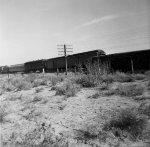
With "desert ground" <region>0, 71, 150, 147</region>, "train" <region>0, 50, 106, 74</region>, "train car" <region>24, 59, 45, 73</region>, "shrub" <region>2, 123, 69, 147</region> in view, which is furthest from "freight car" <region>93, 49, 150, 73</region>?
"train car" <region>24, 59, 45, 73</region>

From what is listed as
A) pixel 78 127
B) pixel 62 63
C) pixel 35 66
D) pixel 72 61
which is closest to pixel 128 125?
pixel 78 127

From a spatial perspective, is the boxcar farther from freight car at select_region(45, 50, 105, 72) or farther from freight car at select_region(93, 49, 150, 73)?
freight car at select_region(93, 49, 150, 73)

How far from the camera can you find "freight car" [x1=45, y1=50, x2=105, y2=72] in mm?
23653

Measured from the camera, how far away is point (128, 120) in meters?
4.19

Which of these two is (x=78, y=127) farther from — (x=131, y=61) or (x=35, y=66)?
(x=35, y=66)

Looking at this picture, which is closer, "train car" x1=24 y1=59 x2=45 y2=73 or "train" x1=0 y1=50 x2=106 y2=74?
"train" x1=0 y1=50 x2=106 y2=74

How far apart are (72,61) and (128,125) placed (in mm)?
23489

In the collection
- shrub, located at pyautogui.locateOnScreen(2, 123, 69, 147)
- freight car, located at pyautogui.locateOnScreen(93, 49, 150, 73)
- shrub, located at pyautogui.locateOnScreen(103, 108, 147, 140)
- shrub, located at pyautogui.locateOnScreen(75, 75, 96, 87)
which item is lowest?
shrub, located at pyautogui.locateOnScreen(2, 123, 69, 147)

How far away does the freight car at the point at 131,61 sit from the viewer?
16.3 metres

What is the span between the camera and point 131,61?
52.4ft

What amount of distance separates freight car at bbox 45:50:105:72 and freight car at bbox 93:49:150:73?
14.0ft

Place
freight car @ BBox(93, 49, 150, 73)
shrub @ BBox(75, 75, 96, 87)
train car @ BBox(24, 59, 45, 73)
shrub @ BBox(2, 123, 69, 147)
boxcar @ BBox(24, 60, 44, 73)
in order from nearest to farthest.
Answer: shrub @ BBox(2, 123, 69, 147)
shrub @ BBox(75, 75, 96, 87)
freight car @ BBox(93, 49, 150, 73)
train car @ BBox(24, 59, 45, 73)
boxcar @ BBox(24, 60, 44, 73)

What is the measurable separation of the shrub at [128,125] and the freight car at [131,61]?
11.6m

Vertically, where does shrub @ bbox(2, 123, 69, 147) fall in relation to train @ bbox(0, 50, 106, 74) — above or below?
below
